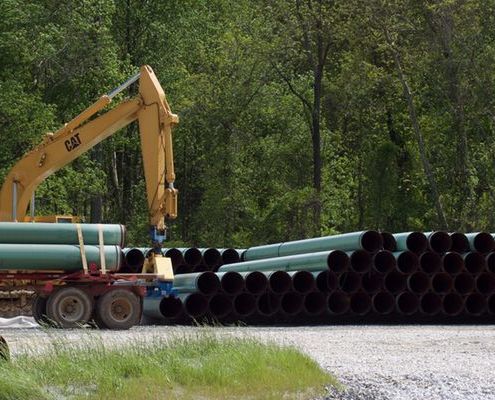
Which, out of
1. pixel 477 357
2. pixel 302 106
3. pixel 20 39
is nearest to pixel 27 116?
pixel 20 39

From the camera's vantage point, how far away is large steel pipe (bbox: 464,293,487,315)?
2700 cm

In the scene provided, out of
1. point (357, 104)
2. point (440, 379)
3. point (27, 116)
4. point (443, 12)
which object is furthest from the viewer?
point (357, 104)

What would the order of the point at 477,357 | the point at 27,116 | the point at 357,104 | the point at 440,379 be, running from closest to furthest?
the point at 440,379 < the point at 477,357 < the point at 27,116 < the point at 357,104

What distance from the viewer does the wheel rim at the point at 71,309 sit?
23.9 meters

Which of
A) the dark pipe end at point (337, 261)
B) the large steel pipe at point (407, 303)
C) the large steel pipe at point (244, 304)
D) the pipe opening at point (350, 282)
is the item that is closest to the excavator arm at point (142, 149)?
the large steel pipe at point (244, 304)

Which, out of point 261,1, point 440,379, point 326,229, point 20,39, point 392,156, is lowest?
point 440,379

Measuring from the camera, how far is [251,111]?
46.6 meters

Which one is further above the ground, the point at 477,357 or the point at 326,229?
the point at 326,229

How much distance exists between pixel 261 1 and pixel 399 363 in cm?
3169

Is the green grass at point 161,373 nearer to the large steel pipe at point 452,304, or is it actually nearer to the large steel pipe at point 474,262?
the large steel pipe at point 452,304

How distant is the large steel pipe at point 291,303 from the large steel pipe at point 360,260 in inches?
56.4

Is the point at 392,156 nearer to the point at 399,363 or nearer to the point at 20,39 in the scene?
the point at 20,39

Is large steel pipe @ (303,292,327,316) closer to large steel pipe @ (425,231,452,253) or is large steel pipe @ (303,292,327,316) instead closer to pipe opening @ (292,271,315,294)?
pipe opening @ (292,271,315,294)

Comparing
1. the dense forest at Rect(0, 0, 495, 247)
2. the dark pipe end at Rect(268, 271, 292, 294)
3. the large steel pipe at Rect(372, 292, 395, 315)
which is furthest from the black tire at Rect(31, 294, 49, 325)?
the dense forest at Rect(0, 0, 495, 247)
